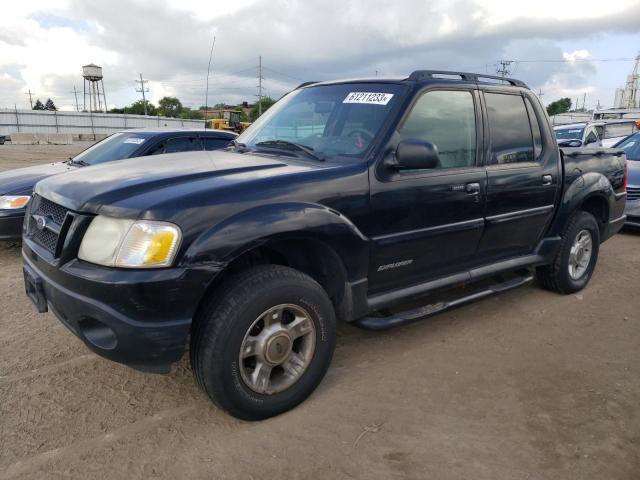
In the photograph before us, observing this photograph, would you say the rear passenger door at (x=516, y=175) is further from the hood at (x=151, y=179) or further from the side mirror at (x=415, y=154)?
the hood at (x=151, y=179)

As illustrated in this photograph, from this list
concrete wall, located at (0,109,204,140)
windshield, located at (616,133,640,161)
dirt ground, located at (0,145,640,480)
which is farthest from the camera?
concrete wall, located at (0,109,204,140)

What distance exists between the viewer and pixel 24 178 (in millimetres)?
5750

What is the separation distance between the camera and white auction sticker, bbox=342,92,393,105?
333cm

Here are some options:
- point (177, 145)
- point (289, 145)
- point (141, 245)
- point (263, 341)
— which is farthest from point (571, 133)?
point (141, 245)

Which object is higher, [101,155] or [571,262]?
[101,155]

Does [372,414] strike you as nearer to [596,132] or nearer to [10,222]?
[10,222]

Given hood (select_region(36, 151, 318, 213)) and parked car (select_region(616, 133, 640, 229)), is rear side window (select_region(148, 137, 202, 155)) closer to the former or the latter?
hood (select_region(36, 151, 318, 213))

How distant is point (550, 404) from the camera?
2973 mm

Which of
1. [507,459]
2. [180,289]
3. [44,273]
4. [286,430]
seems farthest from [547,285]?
[44,273]

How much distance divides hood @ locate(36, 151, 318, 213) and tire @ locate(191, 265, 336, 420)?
533 millimetres

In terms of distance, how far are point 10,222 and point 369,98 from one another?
4.19 metres

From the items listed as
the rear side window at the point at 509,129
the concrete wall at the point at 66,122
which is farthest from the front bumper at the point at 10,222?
the concrete wall at the point at 66,122

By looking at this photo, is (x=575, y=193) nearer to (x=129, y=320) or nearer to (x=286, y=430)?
(x=286, y=430)

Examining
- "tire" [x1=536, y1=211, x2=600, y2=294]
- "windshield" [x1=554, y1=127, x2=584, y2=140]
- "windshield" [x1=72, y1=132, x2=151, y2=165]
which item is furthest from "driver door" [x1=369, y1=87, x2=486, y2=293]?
"windshield" [x1=554, y1=127, x2=584, y2=140]
